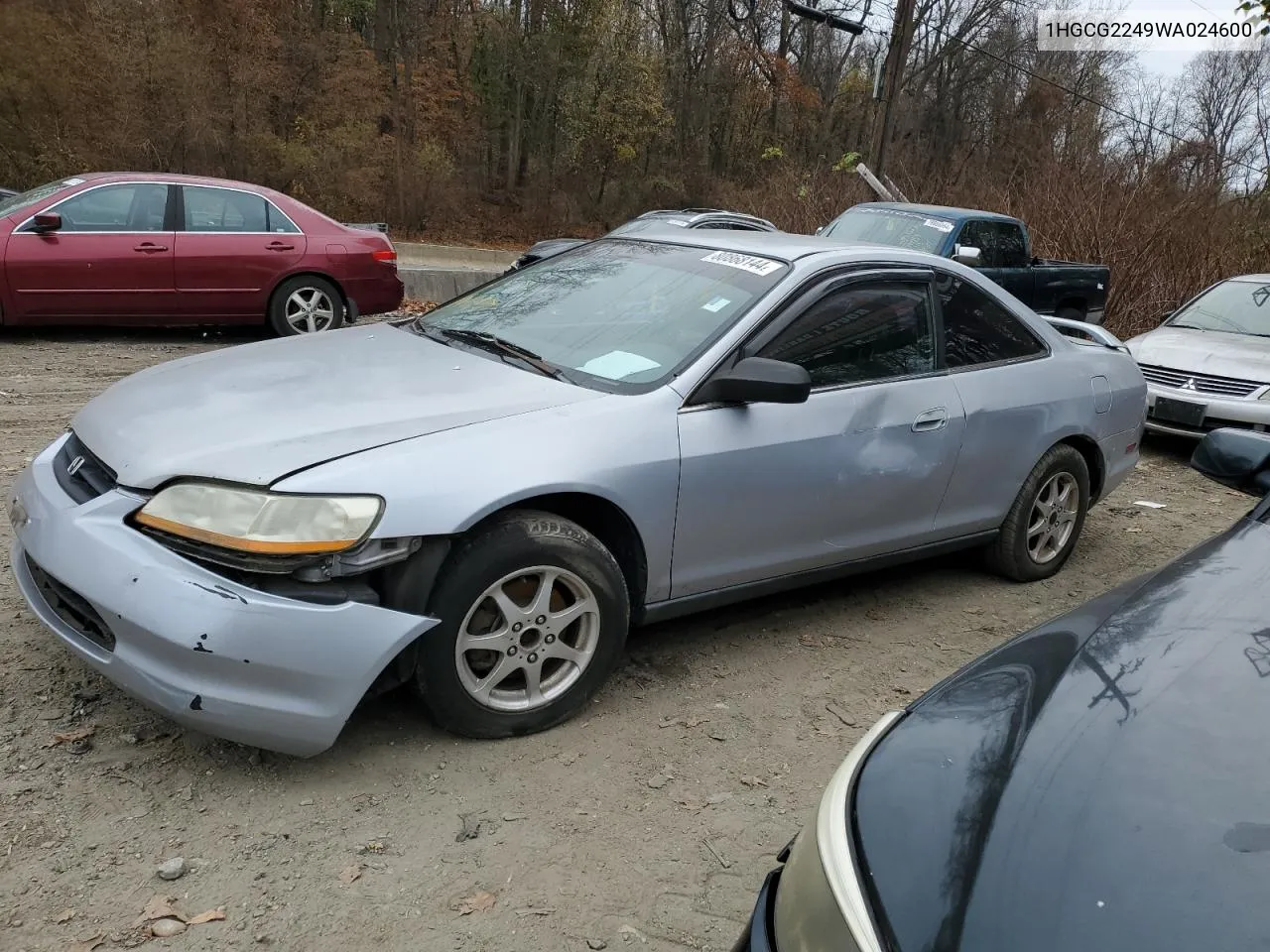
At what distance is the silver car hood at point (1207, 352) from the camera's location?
7941 mm

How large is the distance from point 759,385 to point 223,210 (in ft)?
24.5

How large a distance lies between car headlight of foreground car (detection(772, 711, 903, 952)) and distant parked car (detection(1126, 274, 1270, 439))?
6.37m

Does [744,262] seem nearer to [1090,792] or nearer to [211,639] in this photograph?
[211,639]

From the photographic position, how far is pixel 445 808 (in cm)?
281

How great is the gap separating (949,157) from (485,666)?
1479 inches

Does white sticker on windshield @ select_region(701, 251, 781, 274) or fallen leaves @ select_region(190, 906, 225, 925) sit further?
white sticker on windshield @ select_region(701, 251, 781, 274)

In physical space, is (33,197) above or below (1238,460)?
above

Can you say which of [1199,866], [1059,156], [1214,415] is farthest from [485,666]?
[1059,156]

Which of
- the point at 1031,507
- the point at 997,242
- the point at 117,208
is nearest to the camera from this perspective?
the point at 1031,507

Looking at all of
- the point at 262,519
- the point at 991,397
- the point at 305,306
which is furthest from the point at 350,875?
the point at 305,306

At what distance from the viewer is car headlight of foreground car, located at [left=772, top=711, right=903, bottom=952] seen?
1478mm

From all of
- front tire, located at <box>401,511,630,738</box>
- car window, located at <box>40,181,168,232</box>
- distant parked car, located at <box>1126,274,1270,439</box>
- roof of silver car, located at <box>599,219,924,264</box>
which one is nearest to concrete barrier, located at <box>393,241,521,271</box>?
car window, located at <box>40,181,168,232</box>

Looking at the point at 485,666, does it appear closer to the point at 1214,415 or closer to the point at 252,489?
the point at 252,489

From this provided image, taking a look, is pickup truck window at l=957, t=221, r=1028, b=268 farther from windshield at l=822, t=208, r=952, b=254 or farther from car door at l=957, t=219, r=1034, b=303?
windshield at l=822, t=208, r=952, b=254
